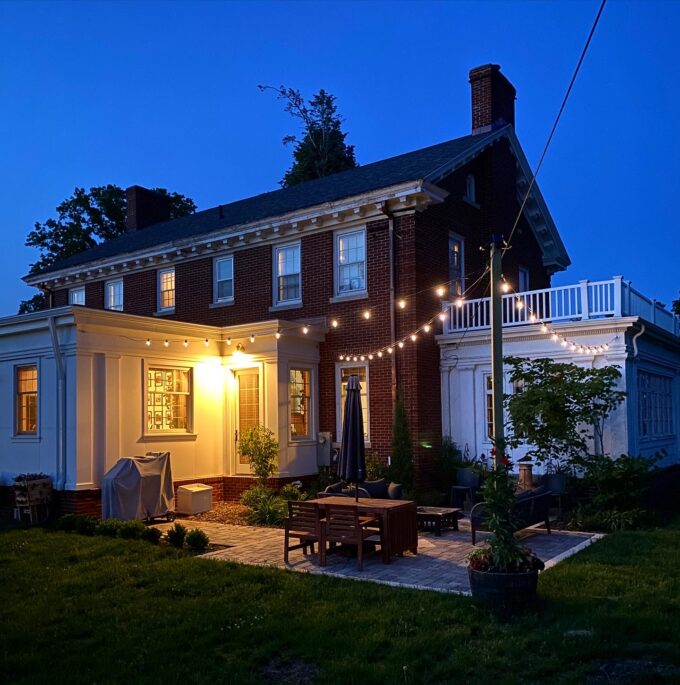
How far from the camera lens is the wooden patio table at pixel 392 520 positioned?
29.6 ft

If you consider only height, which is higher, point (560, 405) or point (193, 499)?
point (560, 405)

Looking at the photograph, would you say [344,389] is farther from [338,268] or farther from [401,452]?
[338,268]

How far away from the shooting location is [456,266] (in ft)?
55.4

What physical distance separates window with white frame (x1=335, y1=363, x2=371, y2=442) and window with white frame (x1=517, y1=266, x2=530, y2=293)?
672cm

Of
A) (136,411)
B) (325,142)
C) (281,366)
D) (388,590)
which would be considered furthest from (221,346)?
(325,142)

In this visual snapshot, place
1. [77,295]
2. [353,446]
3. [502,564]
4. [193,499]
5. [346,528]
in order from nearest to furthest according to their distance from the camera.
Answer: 1. [502,564]
2. [346,528]
3. [353,446]
4. [193,499]
5. [77,295]

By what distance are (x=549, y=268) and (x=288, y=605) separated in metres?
18.0

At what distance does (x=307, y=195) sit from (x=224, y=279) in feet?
9.89

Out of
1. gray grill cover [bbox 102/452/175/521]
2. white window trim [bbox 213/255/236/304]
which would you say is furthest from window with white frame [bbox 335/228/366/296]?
gray grill cover [bbox 102/452/175/521]

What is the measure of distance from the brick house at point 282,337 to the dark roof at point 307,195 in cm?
14

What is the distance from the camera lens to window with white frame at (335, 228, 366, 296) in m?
15.6

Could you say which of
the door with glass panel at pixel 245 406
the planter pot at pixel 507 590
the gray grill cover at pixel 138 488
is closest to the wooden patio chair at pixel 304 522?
the planter pot at pixel 507 590

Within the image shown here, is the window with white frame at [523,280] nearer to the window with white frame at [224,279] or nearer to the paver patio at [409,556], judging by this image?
the window with white frame at [224,279]

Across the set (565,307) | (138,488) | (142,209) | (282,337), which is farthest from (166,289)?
(565,307)
